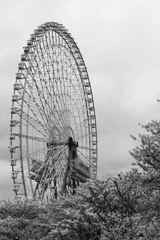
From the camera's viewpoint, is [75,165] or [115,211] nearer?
[115,211]

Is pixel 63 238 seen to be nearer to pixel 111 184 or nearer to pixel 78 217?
pixel 78 217

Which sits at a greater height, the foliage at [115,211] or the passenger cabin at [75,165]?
the passenger cabin at [75,165]

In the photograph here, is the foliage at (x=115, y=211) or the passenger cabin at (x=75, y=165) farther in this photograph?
the passenger cabin at (x=75, y=165)

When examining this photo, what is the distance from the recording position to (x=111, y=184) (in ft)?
71.7

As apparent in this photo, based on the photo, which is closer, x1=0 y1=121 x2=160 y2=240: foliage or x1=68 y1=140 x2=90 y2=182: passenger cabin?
x1=0 y1=121 x2=160 y2=240: foliage

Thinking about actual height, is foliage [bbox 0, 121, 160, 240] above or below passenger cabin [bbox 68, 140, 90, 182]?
below

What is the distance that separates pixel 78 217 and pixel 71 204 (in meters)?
10.3

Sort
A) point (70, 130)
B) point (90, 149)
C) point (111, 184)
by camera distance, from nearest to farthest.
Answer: point (111, 184)
point (70, 130)
point (90, 149)

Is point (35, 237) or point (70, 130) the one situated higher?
point (70, 130)

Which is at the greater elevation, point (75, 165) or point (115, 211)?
point (75, 165)

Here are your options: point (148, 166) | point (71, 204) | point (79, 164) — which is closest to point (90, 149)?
point (79, 164)

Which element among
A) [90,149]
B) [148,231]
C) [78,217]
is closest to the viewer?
[148,231]

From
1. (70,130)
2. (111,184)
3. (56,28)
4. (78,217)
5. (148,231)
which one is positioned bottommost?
(148,231)

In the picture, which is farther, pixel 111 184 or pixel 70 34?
pixel 70 34
